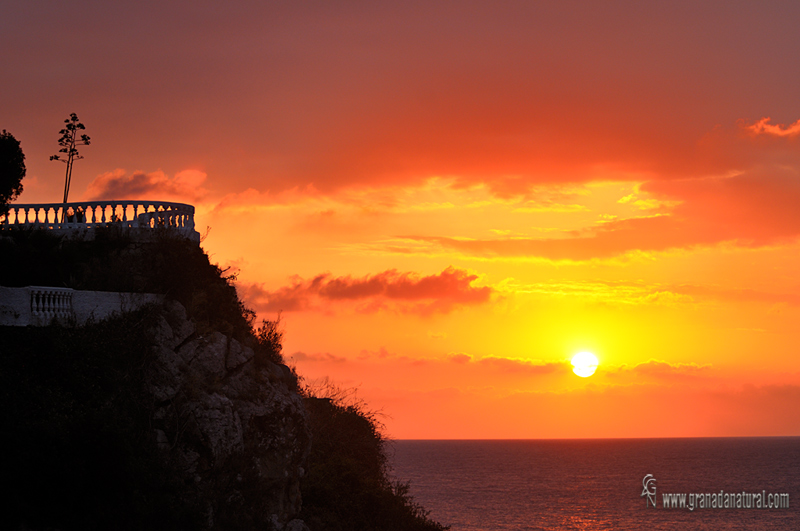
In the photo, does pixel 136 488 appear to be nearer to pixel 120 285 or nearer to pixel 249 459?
pixel 249 459

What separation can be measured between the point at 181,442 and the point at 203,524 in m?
3.38

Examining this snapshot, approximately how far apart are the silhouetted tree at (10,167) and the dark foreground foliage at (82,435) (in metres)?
14.0

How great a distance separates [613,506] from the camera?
13125cm

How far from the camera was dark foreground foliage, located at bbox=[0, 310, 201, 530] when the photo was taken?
24203 mm

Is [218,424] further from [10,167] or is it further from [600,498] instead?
[600,498]

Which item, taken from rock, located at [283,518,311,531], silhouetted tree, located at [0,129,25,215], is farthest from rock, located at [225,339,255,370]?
silhouetted tree, located at [0,129,25,215]

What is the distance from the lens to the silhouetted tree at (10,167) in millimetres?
39094

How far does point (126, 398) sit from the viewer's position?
94.5 feet

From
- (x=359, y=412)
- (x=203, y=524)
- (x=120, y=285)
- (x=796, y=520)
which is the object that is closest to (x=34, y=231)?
(x=120, y=285)

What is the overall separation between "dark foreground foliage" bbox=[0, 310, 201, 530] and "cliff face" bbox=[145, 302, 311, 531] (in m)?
0.88

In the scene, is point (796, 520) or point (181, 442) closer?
point (181, 442)

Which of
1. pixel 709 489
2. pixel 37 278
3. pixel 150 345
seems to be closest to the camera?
pixel 150 345

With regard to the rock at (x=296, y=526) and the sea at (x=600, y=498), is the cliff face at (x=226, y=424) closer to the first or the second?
the rock at (x=296, y=526)

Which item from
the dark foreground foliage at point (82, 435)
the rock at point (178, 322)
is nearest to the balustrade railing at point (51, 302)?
the dark foreground foliage at point (82, 435)
